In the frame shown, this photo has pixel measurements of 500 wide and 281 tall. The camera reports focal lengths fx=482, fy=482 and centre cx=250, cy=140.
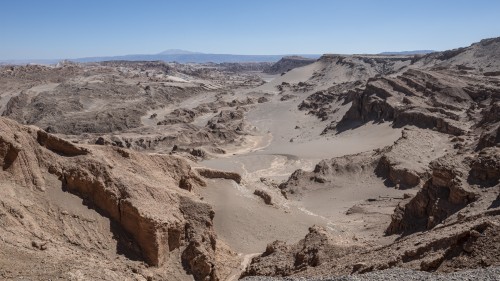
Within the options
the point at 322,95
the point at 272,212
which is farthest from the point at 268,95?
the point at 272,212

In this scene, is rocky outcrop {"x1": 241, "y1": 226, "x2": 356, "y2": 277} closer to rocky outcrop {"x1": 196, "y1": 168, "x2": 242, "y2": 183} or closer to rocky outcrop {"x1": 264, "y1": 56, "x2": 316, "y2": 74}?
rocky outcrop {"x1": 196, "y1": 168, "x2": 242, "y2": 183}

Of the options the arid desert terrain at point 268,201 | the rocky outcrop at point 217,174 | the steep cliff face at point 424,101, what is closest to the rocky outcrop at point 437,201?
the arid desert terrain at point 268,201

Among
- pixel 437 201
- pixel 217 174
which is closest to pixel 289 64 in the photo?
pixel 217 174

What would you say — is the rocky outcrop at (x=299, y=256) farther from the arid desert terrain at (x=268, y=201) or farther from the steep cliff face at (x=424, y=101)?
the steep cliff face at (x=424, y=101)

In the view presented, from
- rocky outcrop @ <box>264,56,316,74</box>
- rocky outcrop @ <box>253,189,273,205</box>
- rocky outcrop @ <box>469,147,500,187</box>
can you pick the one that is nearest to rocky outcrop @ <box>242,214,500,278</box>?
rocky outcrop @ <box>469,147,500,187</box>

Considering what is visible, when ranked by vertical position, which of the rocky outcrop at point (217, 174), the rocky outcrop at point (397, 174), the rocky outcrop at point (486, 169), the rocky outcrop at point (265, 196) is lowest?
the rocky outcrop at point (397, 174)

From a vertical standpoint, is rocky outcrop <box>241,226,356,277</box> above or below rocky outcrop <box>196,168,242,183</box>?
below

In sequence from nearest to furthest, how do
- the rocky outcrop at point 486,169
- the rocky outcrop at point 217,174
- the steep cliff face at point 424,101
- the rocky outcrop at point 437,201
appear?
the rocky outcrop at point 437,201 → the rocky outcrop at point 486,169 → the rocky outcrop at point 217,174 → the steep cliff face at point 424,101

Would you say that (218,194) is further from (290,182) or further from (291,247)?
(290,182)

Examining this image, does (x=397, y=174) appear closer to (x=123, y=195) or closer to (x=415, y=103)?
(x=123, y=195)
